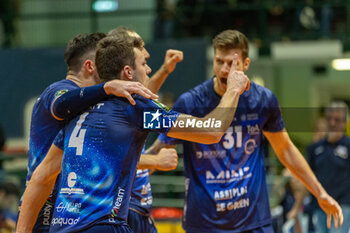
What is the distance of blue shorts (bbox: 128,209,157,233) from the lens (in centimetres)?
464

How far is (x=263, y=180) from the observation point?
5078 millimetres

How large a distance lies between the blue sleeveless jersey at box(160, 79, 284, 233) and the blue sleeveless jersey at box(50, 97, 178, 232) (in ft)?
4.99

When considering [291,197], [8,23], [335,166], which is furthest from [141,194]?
[8,23]

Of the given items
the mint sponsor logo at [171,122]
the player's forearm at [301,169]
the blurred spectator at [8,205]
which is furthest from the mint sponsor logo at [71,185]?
the blurred spectator at [8,205]

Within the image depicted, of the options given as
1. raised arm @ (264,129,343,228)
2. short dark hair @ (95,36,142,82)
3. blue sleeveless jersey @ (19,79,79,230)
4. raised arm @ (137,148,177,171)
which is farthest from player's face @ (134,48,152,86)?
raised arm @ (264,129,343,228)

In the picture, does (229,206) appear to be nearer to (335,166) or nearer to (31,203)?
(31,203)

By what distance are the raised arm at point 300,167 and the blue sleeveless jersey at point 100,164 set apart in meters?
1.75

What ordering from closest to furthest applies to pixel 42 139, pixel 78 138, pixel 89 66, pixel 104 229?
pixel 104 229 < pixel 78 138 < pixel 42 139 < pixel 89 66

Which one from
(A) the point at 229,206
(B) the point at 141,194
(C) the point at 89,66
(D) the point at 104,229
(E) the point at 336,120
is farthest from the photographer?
(E) the point at 336,120

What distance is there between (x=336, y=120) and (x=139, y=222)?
424 cm

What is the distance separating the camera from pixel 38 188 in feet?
12.4

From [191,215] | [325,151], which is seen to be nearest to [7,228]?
[191,215]

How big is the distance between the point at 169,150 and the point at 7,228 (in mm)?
4108

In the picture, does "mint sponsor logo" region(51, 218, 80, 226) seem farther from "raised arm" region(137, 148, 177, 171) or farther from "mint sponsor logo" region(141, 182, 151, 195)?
"mint sponsor logo" region(141, 182, 151, 195)
